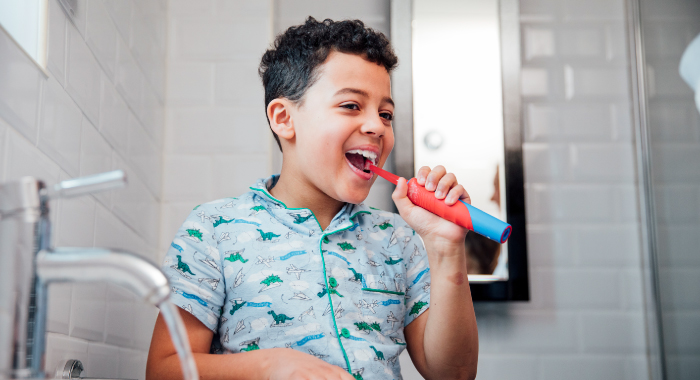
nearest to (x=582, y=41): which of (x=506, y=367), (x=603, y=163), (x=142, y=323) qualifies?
(x=603, y=163)

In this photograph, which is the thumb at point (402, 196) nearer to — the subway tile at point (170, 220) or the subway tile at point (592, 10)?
the subway tile at point (170, 220)

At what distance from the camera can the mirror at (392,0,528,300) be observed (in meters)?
1.43

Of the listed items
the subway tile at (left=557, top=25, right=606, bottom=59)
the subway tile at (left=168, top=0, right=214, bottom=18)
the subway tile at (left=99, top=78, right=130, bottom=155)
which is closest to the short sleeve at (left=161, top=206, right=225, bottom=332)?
the subway tile at (left=99, top=78, right=130, bottom=155)

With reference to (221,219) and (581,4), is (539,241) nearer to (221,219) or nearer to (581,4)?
(581,4)

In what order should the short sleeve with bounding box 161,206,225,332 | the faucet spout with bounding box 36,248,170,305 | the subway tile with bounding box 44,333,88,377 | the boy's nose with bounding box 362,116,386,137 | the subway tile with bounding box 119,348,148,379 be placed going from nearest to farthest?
the faucet spout with bounding box 36,248,170,305 < the subway tile with bounding box 44,333,88,377 < the short sleeve with bounding box 161,206,225,332 < the boy's nose with bounding box 362,116,386,137 < the subway tile with bounding box 119,348,148,379

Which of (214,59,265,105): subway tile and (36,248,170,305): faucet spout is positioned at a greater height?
(214,59,265,105): subway tile

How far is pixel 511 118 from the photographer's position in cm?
148

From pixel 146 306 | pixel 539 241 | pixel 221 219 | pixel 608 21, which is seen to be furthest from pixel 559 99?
pixel 146 306

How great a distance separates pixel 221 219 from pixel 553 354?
0.92 metres

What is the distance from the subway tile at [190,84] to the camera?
4.77 feet

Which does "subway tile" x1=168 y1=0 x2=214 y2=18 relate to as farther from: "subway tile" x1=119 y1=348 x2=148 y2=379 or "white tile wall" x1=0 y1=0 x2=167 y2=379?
"subway tile" x1=119 y1=348 x2=148 y2=379

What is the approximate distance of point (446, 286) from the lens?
90 centimetres

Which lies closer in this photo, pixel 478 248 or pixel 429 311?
pixel 429 311

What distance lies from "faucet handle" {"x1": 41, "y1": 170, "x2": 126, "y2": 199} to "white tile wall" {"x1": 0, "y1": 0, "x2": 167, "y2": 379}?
0.09 meters
